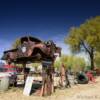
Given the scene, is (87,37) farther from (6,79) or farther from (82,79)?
(6,79)

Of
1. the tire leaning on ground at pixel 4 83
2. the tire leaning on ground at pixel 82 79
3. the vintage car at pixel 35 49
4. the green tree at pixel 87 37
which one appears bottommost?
the tire leaning on ground at pixel 4 83

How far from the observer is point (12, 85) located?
23547mm

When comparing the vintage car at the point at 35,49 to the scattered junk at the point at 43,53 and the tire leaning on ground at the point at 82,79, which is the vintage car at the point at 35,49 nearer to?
the scattered junk at the point at 43,53

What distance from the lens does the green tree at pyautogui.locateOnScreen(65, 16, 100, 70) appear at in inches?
1943

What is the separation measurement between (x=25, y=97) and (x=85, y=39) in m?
34.8

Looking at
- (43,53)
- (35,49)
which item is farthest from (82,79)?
(35,49)

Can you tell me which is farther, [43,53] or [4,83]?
[4,83]

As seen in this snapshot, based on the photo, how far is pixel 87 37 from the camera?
49625mm

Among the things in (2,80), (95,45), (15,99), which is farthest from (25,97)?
(95,45)

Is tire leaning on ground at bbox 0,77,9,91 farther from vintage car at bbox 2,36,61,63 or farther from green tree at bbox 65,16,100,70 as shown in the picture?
green tree at bbox 65,16,100,70

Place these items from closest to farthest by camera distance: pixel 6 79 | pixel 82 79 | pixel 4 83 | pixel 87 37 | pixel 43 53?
pixel 43 53
pixel 4 83
pixel 6 79
pixel 82 79
pixel 87 37

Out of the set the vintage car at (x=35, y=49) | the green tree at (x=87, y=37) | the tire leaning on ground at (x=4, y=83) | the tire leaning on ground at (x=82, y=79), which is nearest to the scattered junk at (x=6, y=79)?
the tire leaning on ground at (x=4, y=83)

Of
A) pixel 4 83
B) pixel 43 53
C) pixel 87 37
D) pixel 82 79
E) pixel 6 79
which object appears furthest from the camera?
pixel 87 37

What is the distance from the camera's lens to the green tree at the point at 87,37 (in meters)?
49.3
